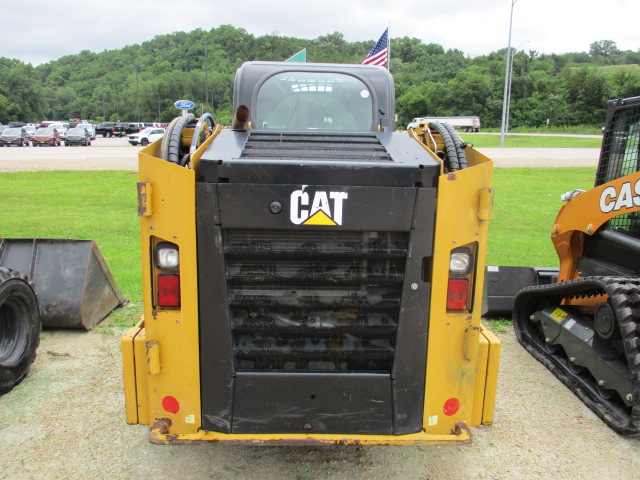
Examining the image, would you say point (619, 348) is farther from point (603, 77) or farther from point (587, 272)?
point (603, 77)

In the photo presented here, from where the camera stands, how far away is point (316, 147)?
3.16 metres

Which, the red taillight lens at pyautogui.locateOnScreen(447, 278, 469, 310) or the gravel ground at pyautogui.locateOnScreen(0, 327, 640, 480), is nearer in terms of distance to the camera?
the red taillight lens at pyautogui.locateOnScreen(447, 278, 469, 310)

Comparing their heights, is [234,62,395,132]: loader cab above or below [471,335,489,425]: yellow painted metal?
above

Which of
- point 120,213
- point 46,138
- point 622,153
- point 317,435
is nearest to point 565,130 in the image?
point 46,138

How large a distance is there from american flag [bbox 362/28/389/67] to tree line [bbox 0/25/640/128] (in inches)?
1282

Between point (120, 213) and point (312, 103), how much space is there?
338 inches

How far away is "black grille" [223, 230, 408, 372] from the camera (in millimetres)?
2721

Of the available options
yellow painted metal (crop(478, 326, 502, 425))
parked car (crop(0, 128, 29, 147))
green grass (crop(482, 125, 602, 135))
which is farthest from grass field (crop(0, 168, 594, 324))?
green grass (crop(482, 125, 602, 135))

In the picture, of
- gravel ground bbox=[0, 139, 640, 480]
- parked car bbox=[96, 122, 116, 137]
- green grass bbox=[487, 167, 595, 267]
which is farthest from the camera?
parked car bbox=[96, 122, 116, 137]

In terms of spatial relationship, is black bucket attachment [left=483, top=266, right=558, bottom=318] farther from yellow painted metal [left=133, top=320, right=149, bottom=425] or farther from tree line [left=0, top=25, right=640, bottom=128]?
tree line [left=0, top=25, right=640, bottom=128]

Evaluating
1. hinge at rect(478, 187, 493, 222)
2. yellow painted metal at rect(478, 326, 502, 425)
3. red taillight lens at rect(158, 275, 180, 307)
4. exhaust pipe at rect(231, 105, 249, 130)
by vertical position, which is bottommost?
yellow painted metal at rect(478, 326, 502, 425)

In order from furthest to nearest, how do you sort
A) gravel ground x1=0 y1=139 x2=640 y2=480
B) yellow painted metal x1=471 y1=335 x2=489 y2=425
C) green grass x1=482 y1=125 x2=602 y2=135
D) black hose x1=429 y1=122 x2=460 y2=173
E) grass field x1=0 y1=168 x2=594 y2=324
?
green grass x1=482 y1=125 x2=602 y2=135
grass field x1=0 y1=168 x2=594 y2=324
gravel ground x1=0 y1=139 x2=640 y2=480
black hose x1=429 y1=122 x2=460 y2=173
yellow painted metal x1=471 y1=335 x2=489 y2=425

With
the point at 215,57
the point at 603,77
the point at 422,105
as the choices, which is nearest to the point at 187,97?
the point at 215,57

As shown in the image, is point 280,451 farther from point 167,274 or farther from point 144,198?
point 144,198
